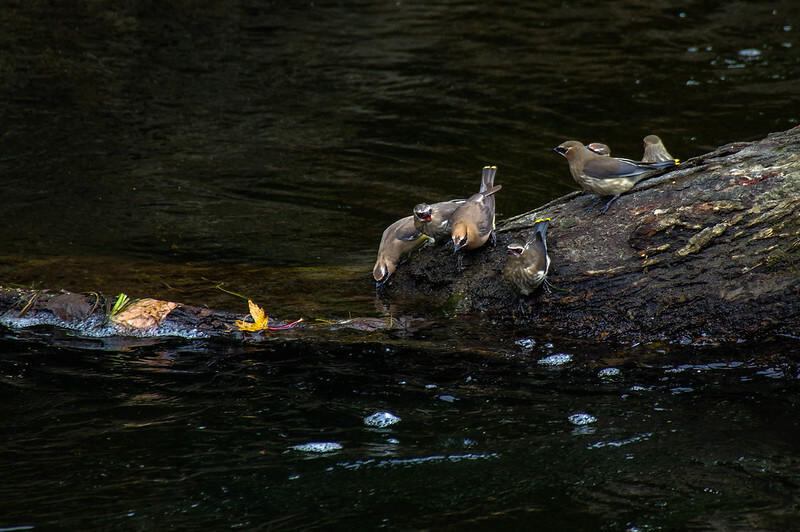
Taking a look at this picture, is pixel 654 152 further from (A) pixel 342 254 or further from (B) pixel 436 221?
(A) pixel 342 254

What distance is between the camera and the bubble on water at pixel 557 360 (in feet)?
18.1

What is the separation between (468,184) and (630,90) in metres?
4.20

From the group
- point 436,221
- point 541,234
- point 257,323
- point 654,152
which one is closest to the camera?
point 541,234

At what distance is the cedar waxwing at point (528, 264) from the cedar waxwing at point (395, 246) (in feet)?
3.46

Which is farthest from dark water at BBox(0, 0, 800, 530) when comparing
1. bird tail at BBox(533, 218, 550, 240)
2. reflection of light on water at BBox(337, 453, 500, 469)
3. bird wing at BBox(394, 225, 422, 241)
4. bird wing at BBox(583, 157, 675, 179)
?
bird wing at BBox(583, 157, 675, 179)

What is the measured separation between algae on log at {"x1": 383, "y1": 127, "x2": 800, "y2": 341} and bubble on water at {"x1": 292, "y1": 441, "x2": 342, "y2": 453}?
1792 millimetres

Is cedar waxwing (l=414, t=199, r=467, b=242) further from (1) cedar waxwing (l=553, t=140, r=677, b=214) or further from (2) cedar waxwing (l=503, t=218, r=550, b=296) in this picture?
(1) cedar waxwing (l=553, t=140, r=677, b=214)

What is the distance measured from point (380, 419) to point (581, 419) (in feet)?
3.84

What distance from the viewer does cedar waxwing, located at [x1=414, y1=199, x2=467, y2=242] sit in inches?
250

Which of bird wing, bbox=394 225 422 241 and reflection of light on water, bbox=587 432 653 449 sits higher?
bird wing, bbox=394 225 422 241

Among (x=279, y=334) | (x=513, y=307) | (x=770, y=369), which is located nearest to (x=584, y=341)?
(x=513, y=307)

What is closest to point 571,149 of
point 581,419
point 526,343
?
point 526,343

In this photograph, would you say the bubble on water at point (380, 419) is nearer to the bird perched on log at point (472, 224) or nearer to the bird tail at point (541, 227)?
the bird perched on log at point (472, 224)

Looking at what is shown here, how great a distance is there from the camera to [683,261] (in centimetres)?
557
